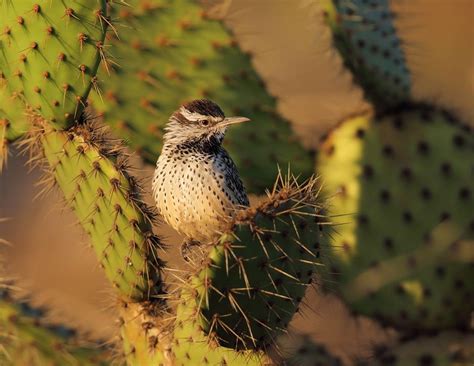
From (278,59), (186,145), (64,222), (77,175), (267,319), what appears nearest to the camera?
(267,319)

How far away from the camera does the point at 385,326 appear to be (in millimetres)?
3355

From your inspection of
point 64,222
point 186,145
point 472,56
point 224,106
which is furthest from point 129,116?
point 472,56

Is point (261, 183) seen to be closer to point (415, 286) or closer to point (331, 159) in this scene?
point (331, 159)

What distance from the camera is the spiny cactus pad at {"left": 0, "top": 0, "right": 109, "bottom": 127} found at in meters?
2.21

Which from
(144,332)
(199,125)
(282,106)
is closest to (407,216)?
(199,125)

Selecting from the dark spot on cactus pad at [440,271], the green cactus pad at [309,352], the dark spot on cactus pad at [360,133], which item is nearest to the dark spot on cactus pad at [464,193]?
the dark spot on cactus pad at [440,271]

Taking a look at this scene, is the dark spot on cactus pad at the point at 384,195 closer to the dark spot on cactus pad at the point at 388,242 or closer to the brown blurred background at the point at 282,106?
the dark spot on cactus pad at the point at 388,242

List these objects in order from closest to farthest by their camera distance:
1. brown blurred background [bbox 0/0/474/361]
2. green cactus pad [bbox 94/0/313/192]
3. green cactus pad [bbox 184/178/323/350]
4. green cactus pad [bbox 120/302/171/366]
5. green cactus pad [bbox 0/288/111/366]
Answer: green cactus pad [bbox 184/178/323/350] < green cactus pad [bbox 120/302/171/366] < green cactus pad [bbox 0/288/111/366] < green cactus pad [bbox 94/0/313/192] < brown blurred background [bbox 0/0/474/361]

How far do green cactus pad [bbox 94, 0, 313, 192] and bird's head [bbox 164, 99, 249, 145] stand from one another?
0.57m

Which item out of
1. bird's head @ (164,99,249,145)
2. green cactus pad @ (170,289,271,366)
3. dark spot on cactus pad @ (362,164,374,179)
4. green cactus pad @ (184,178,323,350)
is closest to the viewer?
green cactus pad @ (184,178,323,350)

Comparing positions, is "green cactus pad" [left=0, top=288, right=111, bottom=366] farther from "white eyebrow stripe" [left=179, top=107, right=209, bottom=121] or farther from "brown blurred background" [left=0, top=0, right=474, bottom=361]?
"brown blurred background" [left=0, top=0, right=474, bottom=361]

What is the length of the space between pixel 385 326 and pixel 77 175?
Result: 1.50 meters

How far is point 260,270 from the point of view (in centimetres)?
196

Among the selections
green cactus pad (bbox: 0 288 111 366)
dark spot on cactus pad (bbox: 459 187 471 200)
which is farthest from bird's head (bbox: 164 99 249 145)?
dark spot on cactus pad (bbox: 459 187 471 200)
